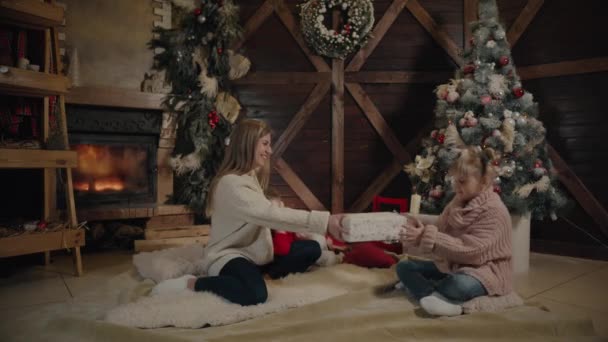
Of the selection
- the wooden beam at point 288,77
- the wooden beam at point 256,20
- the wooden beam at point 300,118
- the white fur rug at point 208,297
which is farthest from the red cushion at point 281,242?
Result: the wooden beam at point 256,20

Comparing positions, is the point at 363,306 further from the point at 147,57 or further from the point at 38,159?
the point at 147,57

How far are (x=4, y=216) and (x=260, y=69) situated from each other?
110 inches

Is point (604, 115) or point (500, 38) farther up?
point (500, 38)

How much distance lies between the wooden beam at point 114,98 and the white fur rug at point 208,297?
1.46 m

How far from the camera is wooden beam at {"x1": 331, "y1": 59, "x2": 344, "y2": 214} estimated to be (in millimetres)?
4789

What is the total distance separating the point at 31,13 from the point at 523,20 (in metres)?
4.07

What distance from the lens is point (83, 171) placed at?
150 inches

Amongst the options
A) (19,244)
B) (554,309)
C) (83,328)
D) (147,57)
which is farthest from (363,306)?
(147,57)

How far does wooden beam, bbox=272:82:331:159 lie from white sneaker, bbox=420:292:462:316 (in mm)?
3014

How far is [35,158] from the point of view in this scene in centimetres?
274

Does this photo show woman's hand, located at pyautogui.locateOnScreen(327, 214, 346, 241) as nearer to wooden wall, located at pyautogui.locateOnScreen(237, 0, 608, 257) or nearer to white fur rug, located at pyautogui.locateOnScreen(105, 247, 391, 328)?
white fur rug, located at pyautogui.locateOnScreen(105, 247, 391, 328)

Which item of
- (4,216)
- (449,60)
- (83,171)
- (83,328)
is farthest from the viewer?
(449,60)

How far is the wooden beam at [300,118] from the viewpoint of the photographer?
4797 millimetres

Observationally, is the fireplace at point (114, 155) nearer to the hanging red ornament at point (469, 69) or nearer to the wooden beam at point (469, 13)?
the hanging red ornament at point (469, 69)
